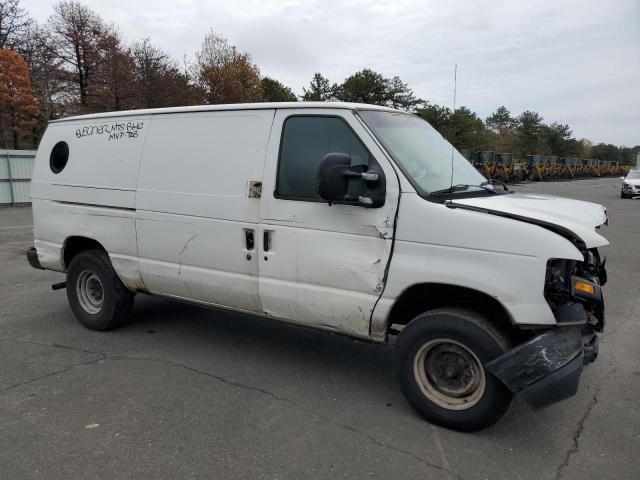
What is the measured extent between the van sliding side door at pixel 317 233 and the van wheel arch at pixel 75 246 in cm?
217

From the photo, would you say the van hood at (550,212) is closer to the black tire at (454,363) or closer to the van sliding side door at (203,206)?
the black tire at (454,363)

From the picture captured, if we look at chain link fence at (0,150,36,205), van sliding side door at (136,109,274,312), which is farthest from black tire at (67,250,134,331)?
chain link fence at (0,150,36,205)

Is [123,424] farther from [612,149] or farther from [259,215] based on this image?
[612,149]

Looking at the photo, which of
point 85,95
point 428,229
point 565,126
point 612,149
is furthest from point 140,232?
point 612,149

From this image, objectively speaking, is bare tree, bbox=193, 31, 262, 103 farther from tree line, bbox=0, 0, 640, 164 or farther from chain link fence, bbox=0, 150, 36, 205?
chain link fence, bbox=0, 150, 36, 205

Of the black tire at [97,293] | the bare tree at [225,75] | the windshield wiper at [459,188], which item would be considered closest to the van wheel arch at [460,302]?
the windshield wiper at [459,188]

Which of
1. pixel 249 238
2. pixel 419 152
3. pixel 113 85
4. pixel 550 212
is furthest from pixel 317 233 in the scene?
pixel 113 85

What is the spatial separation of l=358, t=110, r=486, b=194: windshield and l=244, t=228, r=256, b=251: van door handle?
1.21 m

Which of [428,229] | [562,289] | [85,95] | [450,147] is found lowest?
[562,289]

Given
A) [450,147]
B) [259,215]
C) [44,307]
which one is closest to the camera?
[259,215]

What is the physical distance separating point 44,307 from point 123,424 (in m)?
3.31

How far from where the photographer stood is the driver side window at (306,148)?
369cm

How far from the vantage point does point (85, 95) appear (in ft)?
114

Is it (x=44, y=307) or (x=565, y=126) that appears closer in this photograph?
(x=44, y=307)
